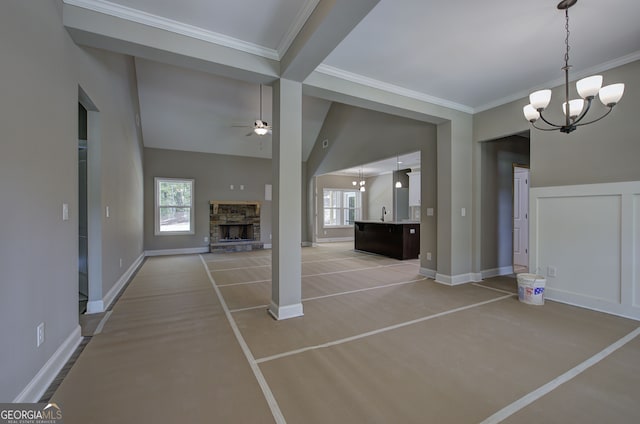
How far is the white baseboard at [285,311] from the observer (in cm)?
285

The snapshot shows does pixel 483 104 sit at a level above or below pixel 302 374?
above

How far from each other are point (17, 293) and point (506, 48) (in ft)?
14.5

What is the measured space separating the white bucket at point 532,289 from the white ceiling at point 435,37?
2525 mm

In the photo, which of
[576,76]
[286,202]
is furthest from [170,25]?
[576,76]

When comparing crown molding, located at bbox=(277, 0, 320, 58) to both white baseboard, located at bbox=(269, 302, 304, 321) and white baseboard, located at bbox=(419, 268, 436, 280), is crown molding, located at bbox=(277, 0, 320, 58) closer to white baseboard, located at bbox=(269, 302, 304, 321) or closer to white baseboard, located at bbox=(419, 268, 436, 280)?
white baseboard, located at bbox=(269, 302, 304, 321)

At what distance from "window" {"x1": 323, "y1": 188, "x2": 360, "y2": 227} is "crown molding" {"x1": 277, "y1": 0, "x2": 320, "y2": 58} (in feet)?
26.2

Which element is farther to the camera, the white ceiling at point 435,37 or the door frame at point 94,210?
the door frame at point 94,210

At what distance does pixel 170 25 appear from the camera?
2385mm

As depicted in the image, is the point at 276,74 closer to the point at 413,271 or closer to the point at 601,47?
the point at 601,47

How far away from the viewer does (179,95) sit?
599 centimetres

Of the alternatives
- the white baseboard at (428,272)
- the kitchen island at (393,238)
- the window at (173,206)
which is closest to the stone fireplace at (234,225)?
the window at (173,206)

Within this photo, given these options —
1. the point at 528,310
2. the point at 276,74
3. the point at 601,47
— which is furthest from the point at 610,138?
the point at 276,74
